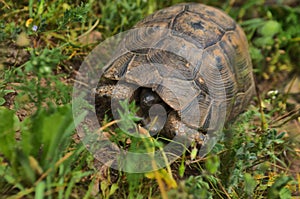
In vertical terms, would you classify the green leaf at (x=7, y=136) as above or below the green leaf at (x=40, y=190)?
above

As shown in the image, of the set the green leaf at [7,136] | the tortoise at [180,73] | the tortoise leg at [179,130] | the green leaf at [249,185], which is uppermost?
the green leaf at [7,136]

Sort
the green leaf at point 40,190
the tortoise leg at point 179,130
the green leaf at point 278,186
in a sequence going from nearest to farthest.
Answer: the green leaf at point 40,190
the green leaf at point 278,186
the tortoise leg at point 179,130

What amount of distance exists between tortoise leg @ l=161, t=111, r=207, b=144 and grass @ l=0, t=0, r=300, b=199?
0.13 m

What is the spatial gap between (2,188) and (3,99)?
0.56 meters

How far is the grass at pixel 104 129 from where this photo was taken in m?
1.81

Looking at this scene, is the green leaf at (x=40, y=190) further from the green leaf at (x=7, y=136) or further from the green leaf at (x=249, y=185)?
the green leaf at (x=249, y=185)

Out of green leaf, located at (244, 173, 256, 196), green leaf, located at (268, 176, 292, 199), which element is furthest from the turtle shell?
green leaf, located at (268, 176, 292, 199)

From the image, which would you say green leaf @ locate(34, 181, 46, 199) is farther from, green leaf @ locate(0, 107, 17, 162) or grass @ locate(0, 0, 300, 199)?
green leaf @ locate(0, 107, 17, 162)

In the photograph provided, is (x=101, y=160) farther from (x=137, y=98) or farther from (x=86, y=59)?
(x=86, y=59)

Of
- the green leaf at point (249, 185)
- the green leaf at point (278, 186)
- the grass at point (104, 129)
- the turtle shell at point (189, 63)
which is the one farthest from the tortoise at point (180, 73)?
the green leaf at point (278, 186)

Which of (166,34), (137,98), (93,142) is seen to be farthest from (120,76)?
(93,142)

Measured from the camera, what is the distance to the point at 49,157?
5.91 feet

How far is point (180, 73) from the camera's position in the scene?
2.58m

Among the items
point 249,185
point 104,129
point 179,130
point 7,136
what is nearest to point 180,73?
point 179,130
